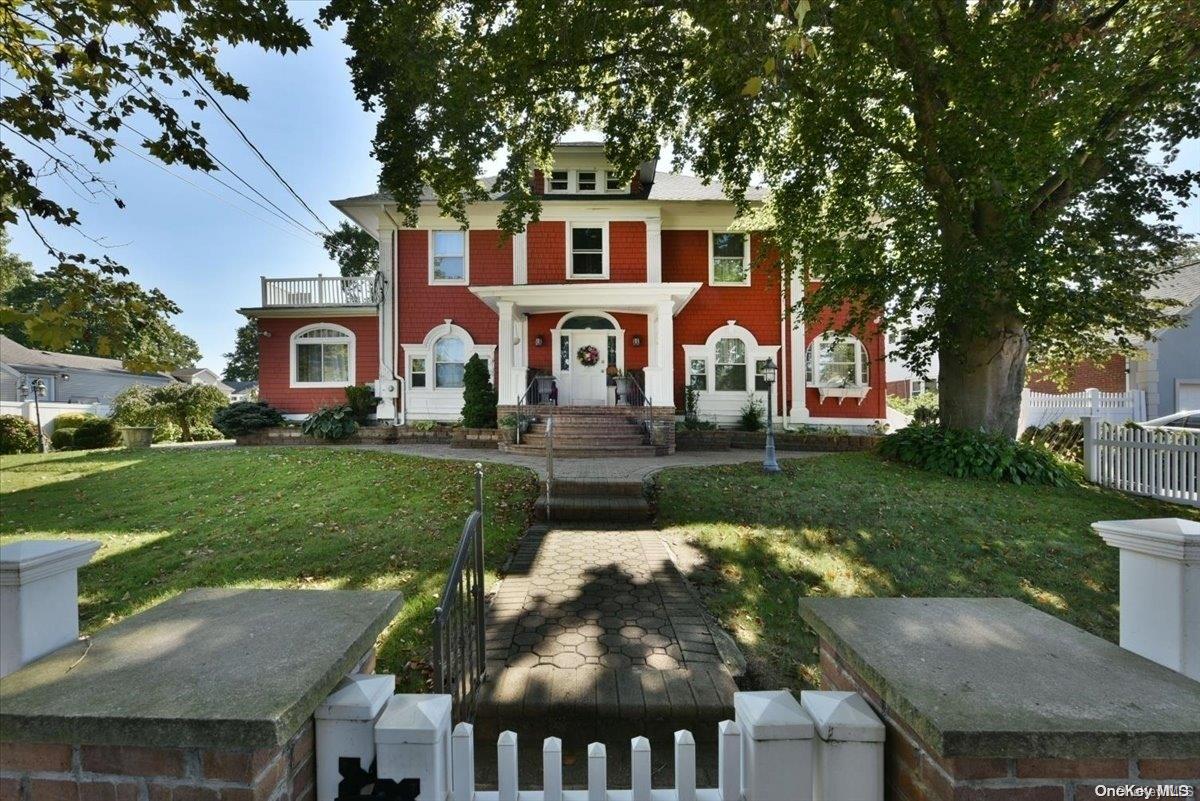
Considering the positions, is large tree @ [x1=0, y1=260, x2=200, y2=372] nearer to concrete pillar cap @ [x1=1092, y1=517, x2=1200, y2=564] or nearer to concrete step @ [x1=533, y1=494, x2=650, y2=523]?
concrete pillar cap @ [x1=1092, y1=517, x2=1200, y2=564]

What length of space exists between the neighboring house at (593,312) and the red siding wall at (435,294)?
3cm

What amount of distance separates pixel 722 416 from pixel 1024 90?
9809mm

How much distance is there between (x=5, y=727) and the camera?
1065 millimetres

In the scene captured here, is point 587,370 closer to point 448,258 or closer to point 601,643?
point 448,258

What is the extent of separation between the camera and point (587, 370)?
15062 millimetres

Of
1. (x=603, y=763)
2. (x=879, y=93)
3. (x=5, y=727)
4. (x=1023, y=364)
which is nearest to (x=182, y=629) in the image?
(x=5, y=727)

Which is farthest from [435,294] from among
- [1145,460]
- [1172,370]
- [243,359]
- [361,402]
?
[243,359]

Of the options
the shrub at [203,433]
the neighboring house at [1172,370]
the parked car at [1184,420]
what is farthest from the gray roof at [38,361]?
the neighboring house at [1172,370]

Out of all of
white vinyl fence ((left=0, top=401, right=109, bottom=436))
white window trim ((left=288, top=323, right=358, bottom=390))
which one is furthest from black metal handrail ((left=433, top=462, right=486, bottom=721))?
white vinyl fence ((left=0, top=401, right=109, bottom=436))

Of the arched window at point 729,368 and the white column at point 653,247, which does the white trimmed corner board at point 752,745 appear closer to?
the white column at point 653,247

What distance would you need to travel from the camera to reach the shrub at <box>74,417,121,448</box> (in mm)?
14492

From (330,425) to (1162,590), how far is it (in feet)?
49.7

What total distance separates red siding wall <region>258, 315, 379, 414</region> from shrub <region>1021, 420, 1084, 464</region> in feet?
59.3

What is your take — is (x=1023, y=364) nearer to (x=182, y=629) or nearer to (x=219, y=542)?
(x=182, y=629)
